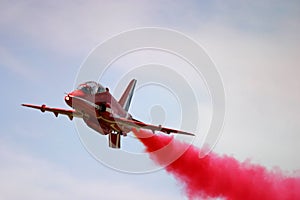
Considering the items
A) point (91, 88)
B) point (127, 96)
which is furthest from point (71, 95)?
point (127, 96)

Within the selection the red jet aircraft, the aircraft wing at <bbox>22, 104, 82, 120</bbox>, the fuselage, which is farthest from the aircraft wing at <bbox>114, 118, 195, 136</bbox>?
the aircraft wing at <bbox>22, 104, 82, 120</bbox>

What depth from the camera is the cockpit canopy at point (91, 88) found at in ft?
439

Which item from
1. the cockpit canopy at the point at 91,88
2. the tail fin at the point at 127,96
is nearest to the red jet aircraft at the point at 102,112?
the cockpit canopy at the point at 91,88

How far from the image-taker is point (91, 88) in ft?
440

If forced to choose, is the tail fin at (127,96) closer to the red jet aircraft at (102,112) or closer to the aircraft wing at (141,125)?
the red jet aircraft at (102,112)

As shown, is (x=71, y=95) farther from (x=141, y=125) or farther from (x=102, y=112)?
(x=141, y=125)

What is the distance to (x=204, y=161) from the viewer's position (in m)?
146

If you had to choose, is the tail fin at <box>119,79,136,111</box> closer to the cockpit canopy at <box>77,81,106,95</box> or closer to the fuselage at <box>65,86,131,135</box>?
the fuselage at <box>65,86,131,135</box>

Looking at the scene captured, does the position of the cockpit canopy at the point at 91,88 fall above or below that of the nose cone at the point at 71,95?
above

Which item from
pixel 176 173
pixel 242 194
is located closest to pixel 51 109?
pixel 176 173

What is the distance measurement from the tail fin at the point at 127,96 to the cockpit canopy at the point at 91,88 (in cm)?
1320

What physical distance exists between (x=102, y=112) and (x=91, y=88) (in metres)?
3.65

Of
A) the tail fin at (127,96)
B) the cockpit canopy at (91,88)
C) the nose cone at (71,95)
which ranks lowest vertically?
the nose cone at (71,95)

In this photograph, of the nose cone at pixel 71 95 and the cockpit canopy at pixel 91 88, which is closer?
the nose cone at pixel 71 95
